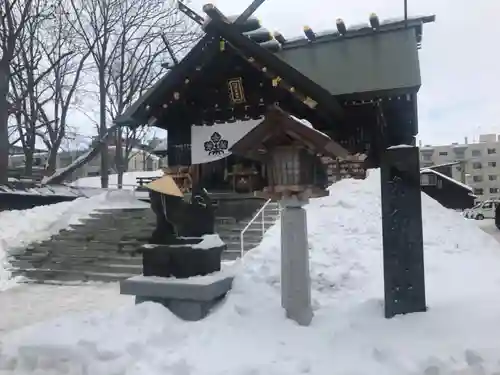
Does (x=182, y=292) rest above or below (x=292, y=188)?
below

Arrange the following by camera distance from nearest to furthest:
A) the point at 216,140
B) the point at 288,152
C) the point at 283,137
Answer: the point at 283,137
the point at 288,152
the point at 216,140

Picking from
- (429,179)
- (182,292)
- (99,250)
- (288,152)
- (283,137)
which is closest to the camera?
(283,137)

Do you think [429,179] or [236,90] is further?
[429,179]

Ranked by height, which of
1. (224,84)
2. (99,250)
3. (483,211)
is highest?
(224,84)

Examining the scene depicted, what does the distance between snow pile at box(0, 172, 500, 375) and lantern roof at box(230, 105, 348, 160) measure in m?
2.18

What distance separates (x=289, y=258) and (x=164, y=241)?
2423 millimetres

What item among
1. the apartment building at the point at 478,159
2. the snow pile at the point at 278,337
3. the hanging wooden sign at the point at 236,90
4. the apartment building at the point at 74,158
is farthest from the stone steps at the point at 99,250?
the apartment building at the point at 478,159

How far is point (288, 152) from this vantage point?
5875 millimetres

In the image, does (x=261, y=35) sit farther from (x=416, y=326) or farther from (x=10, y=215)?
(x=10, y=215)

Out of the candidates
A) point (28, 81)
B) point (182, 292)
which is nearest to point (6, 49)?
point (28, 81)

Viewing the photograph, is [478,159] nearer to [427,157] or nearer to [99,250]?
[427,157]

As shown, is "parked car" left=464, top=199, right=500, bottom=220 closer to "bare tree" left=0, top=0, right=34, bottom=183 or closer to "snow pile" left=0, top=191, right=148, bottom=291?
"snow pile" left=0, top=191, right=148, bottom=291

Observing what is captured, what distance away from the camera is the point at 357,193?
1251 centimetres

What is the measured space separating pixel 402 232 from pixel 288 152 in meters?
1.78
